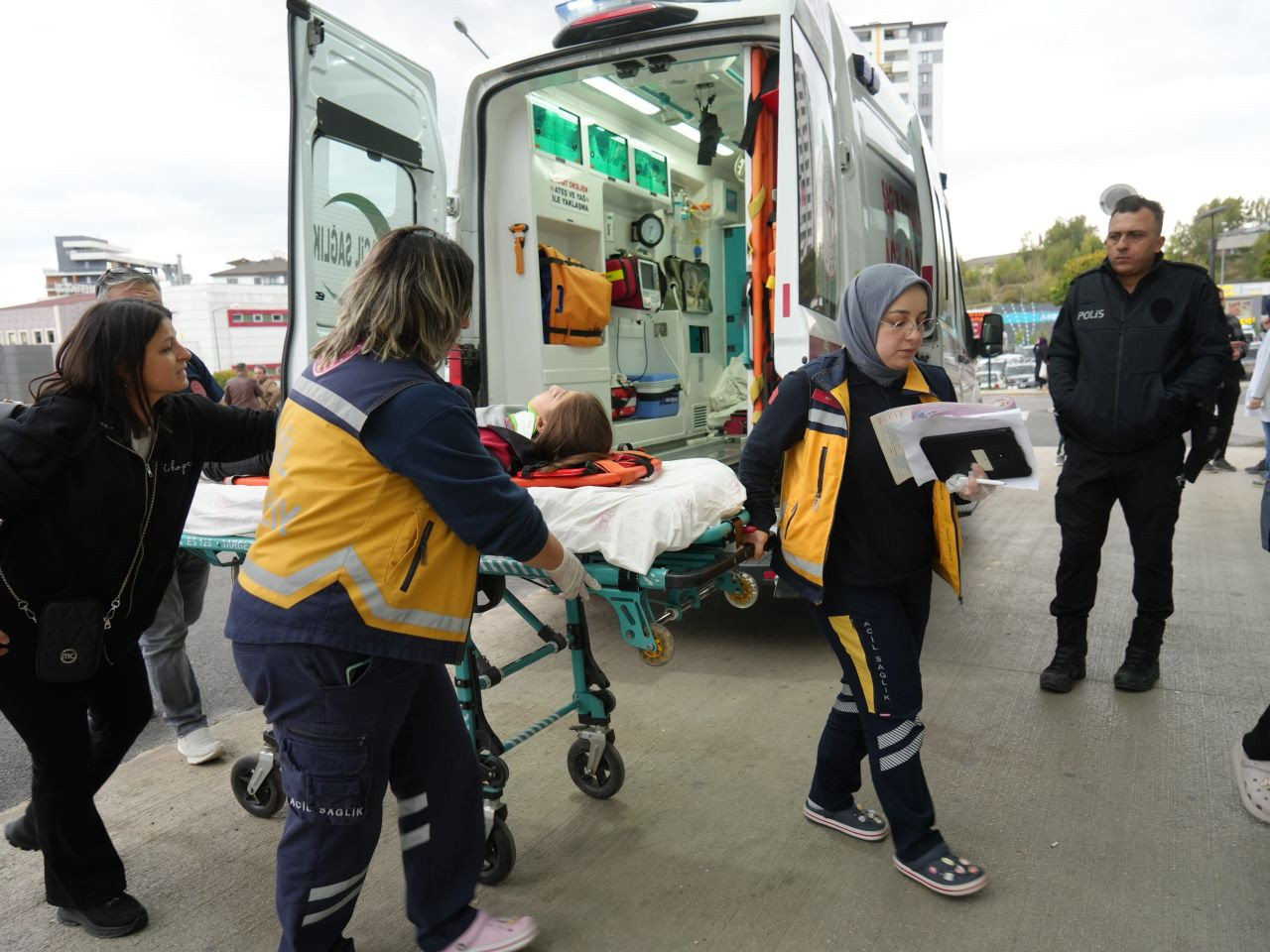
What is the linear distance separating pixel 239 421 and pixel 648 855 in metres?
1.76

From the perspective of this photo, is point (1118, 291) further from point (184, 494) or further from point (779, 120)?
point (184, 494)

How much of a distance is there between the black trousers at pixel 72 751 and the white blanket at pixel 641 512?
125 cm

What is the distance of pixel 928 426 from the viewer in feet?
7.57

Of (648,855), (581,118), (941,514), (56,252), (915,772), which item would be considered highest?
(56,252)

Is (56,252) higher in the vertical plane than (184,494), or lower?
higher

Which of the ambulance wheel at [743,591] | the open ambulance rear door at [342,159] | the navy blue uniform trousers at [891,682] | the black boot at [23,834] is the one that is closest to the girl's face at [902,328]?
the navy blue uniform trousers at [891,682]

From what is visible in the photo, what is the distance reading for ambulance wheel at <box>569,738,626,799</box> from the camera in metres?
2.95

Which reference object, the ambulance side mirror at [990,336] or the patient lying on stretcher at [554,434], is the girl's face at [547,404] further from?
the ambulance side mirror at [990,336]

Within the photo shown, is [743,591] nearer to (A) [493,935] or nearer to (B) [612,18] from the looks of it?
(A) [493,935]

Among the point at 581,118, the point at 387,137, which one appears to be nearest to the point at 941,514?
the point at 387,137

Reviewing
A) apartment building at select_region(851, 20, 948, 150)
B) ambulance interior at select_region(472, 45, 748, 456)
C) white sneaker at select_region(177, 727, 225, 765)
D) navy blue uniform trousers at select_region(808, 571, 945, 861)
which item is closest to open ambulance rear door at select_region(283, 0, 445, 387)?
ambulance interior at select_region(472, 45, 748, 456)

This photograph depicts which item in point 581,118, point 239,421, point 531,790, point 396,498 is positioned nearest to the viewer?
point 396,498

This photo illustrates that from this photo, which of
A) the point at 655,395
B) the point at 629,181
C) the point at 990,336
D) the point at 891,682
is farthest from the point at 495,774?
the point at 990,336

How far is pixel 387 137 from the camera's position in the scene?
158 inches
